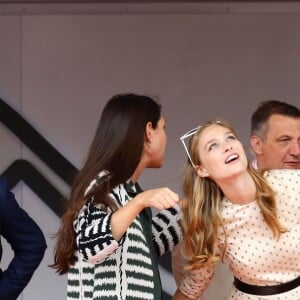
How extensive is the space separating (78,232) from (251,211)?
44cm

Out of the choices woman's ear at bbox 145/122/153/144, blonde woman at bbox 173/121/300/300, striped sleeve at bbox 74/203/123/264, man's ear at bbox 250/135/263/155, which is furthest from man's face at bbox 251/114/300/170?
striped sleeve at bbox 74/203/123/264

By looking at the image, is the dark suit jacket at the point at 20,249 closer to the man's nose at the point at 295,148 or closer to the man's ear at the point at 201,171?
the man's ear at the point at 201,171

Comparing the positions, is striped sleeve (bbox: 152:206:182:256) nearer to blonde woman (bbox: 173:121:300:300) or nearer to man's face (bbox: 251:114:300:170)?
blonde woman (bbox: 173:121:300:300)

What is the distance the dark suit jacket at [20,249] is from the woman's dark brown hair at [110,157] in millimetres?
68

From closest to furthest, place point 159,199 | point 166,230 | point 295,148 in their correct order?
point 159,199 < point 166,230 < point 295,148

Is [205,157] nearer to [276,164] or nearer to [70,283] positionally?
[70,283]

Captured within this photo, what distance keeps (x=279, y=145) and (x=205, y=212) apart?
28.3 inches

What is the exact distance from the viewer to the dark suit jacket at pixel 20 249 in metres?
1.92

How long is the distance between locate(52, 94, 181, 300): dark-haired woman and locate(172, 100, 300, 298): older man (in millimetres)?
630

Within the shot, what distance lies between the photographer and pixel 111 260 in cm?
189

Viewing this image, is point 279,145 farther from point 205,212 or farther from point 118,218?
point 118,218

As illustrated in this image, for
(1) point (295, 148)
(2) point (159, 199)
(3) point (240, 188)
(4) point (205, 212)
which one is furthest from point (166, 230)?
(1) point (295, 148)

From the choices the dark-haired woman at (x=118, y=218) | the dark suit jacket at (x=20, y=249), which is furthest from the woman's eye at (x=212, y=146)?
the dark suit jacket at (x=20, y=249)

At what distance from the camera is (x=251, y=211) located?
197cm
